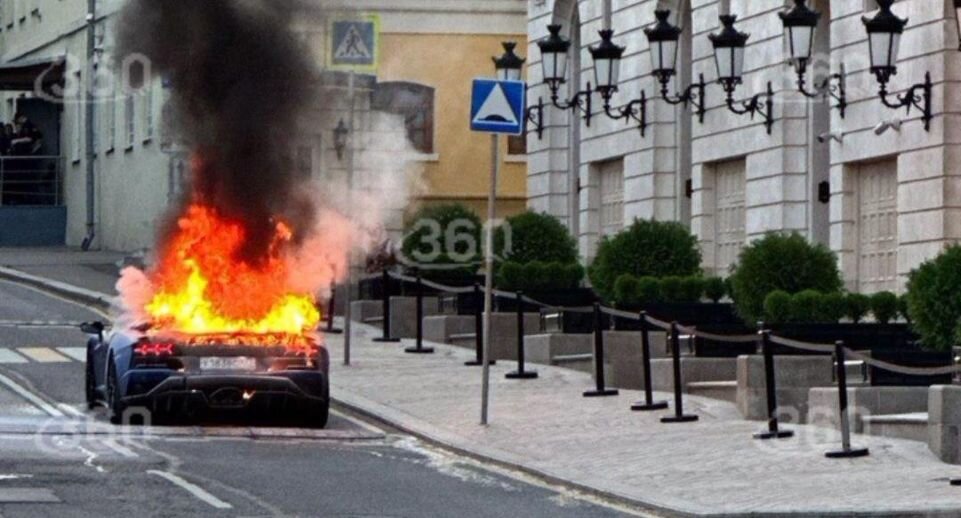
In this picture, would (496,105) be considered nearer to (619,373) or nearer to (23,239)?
(619,373)

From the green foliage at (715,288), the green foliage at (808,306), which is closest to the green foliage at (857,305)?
the green foliage at (808,306)

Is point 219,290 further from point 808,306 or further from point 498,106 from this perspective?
point 808,306

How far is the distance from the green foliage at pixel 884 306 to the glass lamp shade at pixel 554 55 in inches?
458

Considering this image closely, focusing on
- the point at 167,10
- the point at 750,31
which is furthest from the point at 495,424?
the point at 750,31

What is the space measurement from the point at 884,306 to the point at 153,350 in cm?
741

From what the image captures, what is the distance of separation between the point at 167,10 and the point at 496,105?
4.82m

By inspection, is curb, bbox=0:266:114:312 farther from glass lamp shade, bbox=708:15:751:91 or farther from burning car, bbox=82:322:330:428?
burning car, bbox=82:322:330:428

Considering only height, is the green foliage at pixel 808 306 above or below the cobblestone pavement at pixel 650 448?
above

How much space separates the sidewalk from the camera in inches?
756

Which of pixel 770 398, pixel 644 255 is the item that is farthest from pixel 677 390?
pixel 644 255

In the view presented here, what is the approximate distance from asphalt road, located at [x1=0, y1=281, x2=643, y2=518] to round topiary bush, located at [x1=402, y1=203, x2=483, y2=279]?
37.0ft

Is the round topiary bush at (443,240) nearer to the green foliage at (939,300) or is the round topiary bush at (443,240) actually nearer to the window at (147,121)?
the green foliage at (939,300)

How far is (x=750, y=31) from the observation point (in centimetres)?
3766

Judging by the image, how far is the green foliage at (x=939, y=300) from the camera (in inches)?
973
